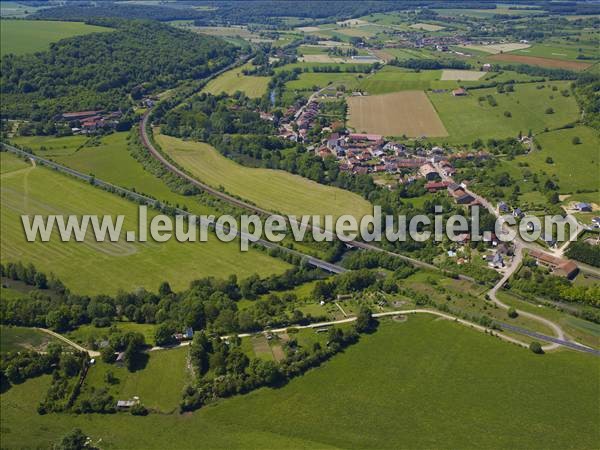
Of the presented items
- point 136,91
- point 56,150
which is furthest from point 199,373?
point 136,91

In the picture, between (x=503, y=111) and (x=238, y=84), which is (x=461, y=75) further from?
(x=238, y=84)

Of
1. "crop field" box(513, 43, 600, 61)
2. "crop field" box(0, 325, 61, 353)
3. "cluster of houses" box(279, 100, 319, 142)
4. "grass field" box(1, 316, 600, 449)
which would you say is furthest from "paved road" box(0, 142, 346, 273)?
"crop field" box(513, 43, 600, 61)

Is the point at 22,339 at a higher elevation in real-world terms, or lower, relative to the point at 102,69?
lower

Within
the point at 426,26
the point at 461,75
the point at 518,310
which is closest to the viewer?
the point at 518,310

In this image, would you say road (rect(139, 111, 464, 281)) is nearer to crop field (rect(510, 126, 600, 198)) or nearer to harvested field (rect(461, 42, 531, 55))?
crop field (rect(510, 126, 600, 198))

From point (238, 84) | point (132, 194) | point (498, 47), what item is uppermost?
point (498, 47)

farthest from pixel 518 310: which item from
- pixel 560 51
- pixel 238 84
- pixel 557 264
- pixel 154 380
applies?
pixel 560 51

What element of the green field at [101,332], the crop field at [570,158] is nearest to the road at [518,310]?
the crop field at [570,158]
